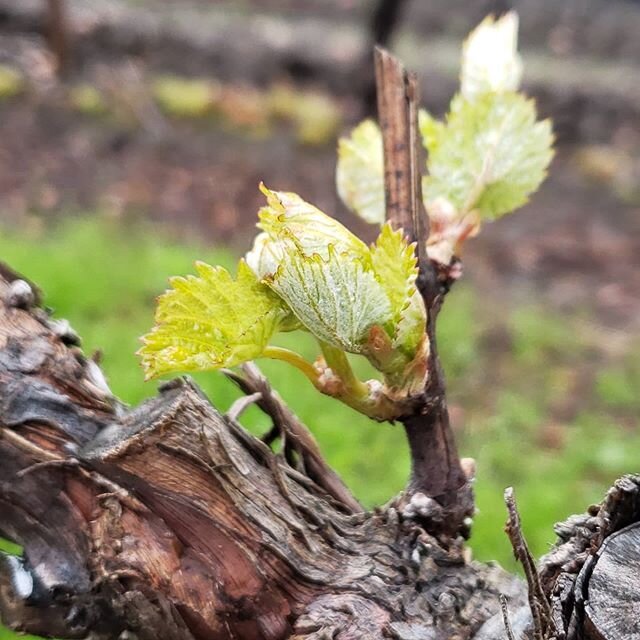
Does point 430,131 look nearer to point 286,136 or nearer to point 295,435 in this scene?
point 295,435

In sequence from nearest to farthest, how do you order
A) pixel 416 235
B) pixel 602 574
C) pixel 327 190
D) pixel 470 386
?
pixel 602 574, pixel 416 235, pixel 470 386, pixel 327 190

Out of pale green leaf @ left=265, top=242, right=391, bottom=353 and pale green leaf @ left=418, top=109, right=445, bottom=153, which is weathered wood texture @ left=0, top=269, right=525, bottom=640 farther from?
pale green leaf @ left=418, top=109, right=445, bottom=153

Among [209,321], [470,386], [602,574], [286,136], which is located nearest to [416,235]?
[209,321]

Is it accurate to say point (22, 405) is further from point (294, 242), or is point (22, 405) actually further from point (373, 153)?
point (373, 153)

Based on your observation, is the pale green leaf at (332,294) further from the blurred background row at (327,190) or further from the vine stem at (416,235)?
the blurred background row at (327,190)

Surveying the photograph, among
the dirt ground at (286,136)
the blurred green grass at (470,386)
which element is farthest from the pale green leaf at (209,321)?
the dirt ground at (286,136)
